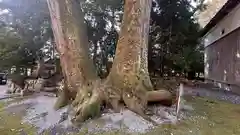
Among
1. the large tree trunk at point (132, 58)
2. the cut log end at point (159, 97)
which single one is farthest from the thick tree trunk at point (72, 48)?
the cut log end at point (159, 97)

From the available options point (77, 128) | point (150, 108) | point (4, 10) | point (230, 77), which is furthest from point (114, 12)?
point (77, 128)

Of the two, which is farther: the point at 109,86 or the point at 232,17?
the point at 232,17

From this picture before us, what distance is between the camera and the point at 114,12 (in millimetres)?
12375

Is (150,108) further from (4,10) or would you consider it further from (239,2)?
(4,10)

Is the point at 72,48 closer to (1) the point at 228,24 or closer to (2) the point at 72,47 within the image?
(2) the point at 72,47

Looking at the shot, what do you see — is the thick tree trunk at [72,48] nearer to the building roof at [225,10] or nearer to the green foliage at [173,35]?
the green foliage at [173,35]

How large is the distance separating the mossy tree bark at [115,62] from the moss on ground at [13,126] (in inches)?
43.4

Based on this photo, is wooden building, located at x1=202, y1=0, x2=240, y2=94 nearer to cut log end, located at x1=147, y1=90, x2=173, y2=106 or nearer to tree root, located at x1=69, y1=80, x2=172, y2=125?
cut log end, located at x1=147, y1=90, x2=173, y2=106

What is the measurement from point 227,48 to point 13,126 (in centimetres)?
1084

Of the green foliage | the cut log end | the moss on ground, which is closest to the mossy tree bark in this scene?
the cut log end

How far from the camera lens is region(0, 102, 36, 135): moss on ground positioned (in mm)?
5429

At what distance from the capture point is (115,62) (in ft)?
21.9

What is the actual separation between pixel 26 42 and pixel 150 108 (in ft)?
22.8

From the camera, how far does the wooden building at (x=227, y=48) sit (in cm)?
1141
